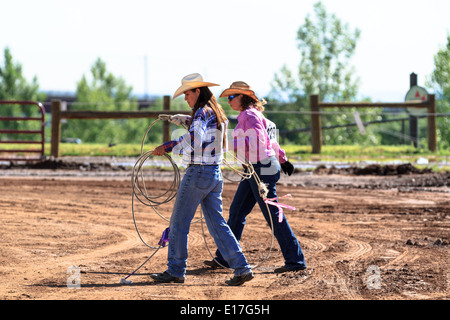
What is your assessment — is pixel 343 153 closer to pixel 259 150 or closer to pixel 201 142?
pixel 259 150

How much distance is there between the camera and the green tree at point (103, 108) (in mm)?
61844

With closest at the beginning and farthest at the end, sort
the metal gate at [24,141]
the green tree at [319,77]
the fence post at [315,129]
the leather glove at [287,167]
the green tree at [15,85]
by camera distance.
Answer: the leather glove at [287,167]
the metal gate at [24,141]
the fence post at [315,129]
the green tree at [319,77]
the green tree at [15,85]

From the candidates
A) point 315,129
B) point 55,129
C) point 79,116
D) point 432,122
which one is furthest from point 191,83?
point 432,122

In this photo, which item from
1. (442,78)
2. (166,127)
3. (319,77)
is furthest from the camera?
(319,77)

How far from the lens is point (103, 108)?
185 feet

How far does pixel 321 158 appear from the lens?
1973 centimetres

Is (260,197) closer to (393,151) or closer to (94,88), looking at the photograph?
(393,151)

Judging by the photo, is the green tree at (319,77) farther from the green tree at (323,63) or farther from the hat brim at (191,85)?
the hat brim at (191,85)

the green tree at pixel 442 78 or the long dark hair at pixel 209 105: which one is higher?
the green tree at pixel 442 78

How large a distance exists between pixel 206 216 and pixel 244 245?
82.8 inches

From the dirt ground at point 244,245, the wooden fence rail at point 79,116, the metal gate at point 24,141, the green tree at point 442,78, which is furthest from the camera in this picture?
the green tree at point 442,78

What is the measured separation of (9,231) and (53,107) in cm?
1150

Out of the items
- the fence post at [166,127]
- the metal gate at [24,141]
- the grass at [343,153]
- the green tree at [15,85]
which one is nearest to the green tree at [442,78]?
the grass at [343,153]

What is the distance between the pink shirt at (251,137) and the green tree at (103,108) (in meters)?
50.3
